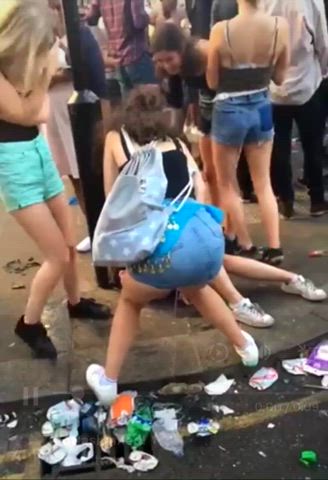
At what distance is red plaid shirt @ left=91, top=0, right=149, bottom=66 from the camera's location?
16.1ft

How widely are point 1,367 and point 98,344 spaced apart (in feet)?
1.71

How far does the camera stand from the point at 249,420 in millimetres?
3512

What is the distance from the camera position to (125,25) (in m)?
4.96

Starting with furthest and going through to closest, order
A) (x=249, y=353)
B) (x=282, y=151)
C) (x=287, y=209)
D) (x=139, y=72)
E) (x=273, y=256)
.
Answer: (x=287, y=209) < (x=282, y=151) < (x=273, y=256) < (x=139, y=72) < (x=249, y=353)

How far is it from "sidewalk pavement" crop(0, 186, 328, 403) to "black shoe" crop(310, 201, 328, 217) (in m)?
0.92

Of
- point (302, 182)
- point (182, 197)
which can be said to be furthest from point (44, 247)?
point (302, 182)

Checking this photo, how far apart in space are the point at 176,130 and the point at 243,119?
3.76ft

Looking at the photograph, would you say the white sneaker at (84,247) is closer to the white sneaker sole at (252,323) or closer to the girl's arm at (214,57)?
the girl's arm at (214,57)

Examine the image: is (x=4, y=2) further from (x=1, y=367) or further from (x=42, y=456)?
(x=42, y=456)

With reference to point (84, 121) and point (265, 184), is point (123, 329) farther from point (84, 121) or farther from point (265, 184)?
point (265, 184)

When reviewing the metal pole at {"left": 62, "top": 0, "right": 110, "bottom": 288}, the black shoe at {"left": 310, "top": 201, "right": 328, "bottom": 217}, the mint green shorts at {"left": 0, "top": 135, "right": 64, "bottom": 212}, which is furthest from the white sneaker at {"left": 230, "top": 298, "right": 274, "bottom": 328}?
the black shoe at {"left": 310, "top": 201, "right": 328, "bottom": 217}

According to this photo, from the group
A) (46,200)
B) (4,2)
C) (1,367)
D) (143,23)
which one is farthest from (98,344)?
(143,23)

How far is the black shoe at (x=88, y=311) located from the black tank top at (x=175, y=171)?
1.14 m

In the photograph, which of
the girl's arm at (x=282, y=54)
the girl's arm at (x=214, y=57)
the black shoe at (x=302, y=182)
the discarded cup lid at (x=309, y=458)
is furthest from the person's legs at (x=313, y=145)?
the discarded cup lid at (x=309, y=458)
